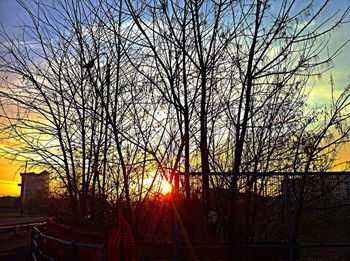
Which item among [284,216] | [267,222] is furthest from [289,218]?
[267,222]

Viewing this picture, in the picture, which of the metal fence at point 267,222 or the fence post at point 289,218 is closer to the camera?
the fence post at point 289,218

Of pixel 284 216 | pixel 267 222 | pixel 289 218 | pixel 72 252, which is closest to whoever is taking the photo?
pixel 72 252

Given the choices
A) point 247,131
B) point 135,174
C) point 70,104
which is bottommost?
point 135,174

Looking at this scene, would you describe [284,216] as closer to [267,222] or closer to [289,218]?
[267,222]

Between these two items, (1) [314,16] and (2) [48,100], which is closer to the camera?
(1) [314,16]

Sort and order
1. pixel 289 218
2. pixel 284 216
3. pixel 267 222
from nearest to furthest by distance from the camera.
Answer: pixel 289 218 → pixel 284 216 → pixel 267 222

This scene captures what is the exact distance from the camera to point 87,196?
38.3ft

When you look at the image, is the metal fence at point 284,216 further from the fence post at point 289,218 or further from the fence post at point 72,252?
the fence post at point 72,252

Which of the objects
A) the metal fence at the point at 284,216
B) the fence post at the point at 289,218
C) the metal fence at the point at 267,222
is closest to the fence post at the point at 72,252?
the metal fence at the point at 267,222

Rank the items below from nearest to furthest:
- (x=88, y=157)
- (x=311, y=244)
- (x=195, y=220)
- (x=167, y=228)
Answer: (x=311, y=244) < (x=195, y=220) < (x=167, y=228) < (x=88, y=157)

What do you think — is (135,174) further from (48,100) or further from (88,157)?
(48,100)

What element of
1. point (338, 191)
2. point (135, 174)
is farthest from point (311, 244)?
point (135, 174)

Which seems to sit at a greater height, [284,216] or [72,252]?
[284,216]

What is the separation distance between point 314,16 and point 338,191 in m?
3.19
